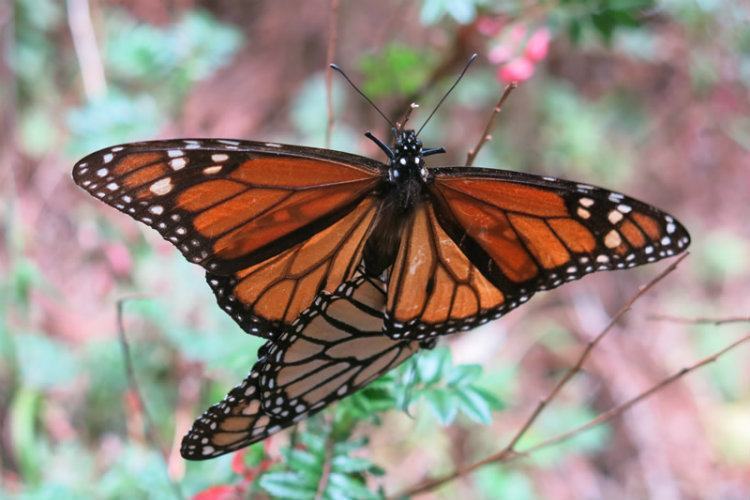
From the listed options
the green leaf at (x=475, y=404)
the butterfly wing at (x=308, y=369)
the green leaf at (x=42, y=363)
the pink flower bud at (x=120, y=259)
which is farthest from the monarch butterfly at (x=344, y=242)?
the pink flower bud at (x=120, y=259)

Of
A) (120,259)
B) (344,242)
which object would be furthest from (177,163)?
(120,259)

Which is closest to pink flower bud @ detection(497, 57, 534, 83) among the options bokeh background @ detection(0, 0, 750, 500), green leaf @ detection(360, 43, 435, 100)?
bokeh background @ detection(0, 0, 750, 500)

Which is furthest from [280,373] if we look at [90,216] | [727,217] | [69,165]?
[727,217]

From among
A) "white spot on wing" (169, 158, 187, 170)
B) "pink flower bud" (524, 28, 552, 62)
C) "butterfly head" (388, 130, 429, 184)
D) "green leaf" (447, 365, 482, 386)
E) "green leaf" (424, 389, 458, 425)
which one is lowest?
"green leaf" (424, 389, 458, 425)

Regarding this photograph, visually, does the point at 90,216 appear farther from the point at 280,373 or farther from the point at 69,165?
the point at 280,373

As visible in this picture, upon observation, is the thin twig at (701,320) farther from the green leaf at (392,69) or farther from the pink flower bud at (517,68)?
the green leaf at (392,69)

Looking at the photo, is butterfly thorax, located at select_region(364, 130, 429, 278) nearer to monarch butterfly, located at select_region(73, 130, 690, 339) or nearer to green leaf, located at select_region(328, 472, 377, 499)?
monarch butterfly, located at select_region(73, 130, 690, 339)
